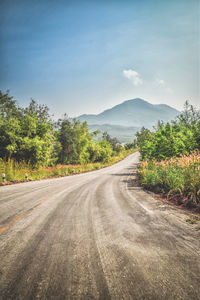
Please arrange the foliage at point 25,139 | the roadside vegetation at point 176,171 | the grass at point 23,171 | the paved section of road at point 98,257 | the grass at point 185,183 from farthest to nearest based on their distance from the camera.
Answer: the foliage at point 25,139 → the grass at point 23,171 → the roadside vegetation at point 176,171 → the grass at point 185,183 → the paved section of road at point 98,257

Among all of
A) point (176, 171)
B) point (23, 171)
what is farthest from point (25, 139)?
point (176, 171)

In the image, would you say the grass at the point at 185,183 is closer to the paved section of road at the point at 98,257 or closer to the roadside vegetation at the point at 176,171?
the roadside vegetation at the point at 176,171

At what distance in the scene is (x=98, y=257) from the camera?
7.19 ft

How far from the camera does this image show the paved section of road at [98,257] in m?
1.61

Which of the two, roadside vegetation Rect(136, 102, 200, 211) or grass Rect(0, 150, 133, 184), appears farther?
grass Rect(0, 150, 133, 184)

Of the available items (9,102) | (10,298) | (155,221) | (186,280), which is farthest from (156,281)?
(9,102)

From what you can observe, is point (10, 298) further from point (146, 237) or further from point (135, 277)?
point (146, 237)

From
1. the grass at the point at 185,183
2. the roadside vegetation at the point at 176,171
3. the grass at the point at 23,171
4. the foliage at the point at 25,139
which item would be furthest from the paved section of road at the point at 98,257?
the foliage at the point at 25,139

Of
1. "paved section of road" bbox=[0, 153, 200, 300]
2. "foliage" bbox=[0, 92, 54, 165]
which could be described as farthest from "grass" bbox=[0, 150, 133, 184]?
"paved section of road" bbox=[0, 153, 200, 300]

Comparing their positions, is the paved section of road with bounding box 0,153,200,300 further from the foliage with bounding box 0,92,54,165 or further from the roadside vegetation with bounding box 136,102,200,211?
the foliage with bounding box 0,92,54,165

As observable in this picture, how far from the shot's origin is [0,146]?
46.7ft

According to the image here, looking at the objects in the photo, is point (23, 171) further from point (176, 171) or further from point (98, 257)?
point (98, 257)

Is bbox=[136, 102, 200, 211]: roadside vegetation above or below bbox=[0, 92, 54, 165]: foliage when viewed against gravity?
below

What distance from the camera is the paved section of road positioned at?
5.29 feet
